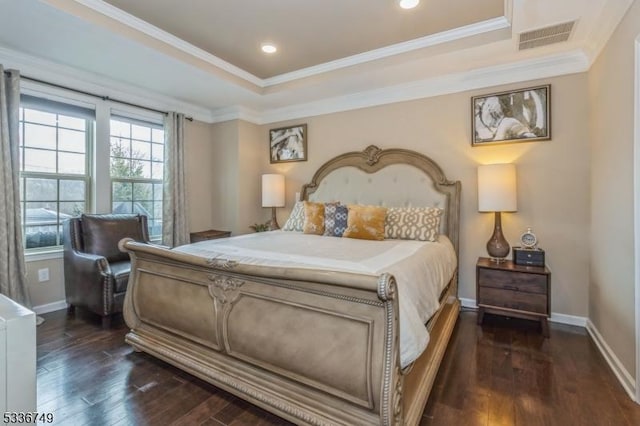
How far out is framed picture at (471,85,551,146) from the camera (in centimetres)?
306

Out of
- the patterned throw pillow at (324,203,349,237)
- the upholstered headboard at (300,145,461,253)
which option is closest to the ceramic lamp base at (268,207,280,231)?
the upholstered headboard at (300,145,461,253)

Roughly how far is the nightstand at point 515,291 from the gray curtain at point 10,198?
166 inches

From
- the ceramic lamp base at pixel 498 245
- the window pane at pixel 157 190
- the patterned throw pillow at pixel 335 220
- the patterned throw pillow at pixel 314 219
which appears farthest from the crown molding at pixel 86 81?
the ceramic lamp base at pixel 498 245

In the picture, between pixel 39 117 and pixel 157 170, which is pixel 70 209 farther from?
pixel 157 170

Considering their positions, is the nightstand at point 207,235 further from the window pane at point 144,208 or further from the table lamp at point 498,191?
the table lamp at point 498,191

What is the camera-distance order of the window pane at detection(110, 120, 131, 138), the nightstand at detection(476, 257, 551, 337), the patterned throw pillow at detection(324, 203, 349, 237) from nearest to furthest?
the nightstand at detection(476, 257, 551, 337)
the patterned throw pillow at detection(324, 203, 349, 237)
the window pane at detection(110, 120, 131, 138)

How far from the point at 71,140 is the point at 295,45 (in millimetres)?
2653

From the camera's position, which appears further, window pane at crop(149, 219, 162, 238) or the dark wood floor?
window pane at crop(149, 219, 162, 238)


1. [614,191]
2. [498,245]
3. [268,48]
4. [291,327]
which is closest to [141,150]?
[268,48]

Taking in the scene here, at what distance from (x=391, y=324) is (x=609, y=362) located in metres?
2.00

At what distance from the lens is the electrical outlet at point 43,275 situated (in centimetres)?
324

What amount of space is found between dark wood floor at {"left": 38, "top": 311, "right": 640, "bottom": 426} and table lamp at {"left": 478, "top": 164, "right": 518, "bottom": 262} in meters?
0.84

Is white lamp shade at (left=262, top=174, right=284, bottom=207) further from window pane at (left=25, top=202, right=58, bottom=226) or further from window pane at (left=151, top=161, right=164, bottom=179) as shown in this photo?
window pane at (left=25, top=202, right=58, bottom=226)

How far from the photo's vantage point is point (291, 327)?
1.65 metres
